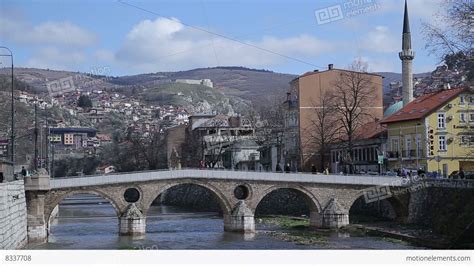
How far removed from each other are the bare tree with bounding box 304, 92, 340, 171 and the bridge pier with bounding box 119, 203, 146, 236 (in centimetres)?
1758

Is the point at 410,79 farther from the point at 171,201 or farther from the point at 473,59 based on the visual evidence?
the point at 473,59

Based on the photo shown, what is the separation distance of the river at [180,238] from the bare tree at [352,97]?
35.9 feet

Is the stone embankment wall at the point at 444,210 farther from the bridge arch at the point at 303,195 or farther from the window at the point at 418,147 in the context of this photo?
the window at the point at 418,147

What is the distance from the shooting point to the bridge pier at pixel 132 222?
3997 cm

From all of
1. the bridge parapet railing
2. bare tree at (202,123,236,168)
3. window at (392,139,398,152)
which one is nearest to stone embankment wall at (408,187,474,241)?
the bridge parapet railing

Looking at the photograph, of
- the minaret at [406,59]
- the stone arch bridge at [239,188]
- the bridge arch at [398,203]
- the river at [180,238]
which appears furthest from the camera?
the minaret at [406,59]

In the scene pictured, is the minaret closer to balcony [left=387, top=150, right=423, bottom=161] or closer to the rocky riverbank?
balcony [left=387, top=150, right=423, bottom=161]

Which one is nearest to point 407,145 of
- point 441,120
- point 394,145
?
point 394,145

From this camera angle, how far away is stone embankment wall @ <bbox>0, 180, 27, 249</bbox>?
24.5 meters

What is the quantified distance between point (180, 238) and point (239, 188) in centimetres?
838

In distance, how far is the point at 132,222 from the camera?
40.1m

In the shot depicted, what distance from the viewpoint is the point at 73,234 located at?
39.9m

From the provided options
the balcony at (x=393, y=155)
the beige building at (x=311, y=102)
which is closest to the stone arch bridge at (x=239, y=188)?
the balcony at (x=393, y=155)
